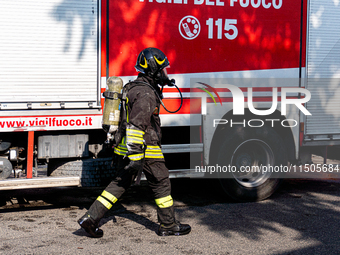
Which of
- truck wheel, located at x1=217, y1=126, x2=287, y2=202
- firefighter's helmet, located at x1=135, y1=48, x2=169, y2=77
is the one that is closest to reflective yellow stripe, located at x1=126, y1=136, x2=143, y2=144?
firefighter's helmet, located at x1=135, y1=48, x2=169, y2=77

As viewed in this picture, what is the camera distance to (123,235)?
4.41 m

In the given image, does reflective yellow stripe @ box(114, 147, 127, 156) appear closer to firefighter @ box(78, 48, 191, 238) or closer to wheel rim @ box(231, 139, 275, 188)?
firefighter @ box(78, 48, 191, 238)

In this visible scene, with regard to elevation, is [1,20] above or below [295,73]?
above

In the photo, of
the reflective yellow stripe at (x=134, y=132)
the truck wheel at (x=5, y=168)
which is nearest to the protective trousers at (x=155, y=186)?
the reflective yellow stripe at (x=134, y=132)

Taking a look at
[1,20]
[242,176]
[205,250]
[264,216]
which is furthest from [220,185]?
[1,20]

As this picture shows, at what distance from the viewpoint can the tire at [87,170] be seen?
17.0 feet

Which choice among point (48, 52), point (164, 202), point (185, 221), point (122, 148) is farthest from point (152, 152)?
point (48, 52)

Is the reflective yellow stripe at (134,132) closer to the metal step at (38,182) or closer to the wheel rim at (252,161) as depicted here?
the metal step at (38,182)

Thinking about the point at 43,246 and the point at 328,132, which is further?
the point at 328,132

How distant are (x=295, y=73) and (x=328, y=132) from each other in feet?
3.33

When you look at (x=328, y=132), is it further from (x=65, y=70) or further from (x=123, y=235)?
(x=65, y=70)

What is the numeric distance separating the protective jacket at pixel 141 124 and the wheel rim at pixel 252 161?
178 centimetres

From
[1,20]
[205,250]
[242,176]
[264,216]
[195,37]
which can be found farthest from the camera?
[242,176]

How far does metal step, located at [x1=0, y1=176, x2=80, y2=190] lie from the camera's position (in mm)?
4836
